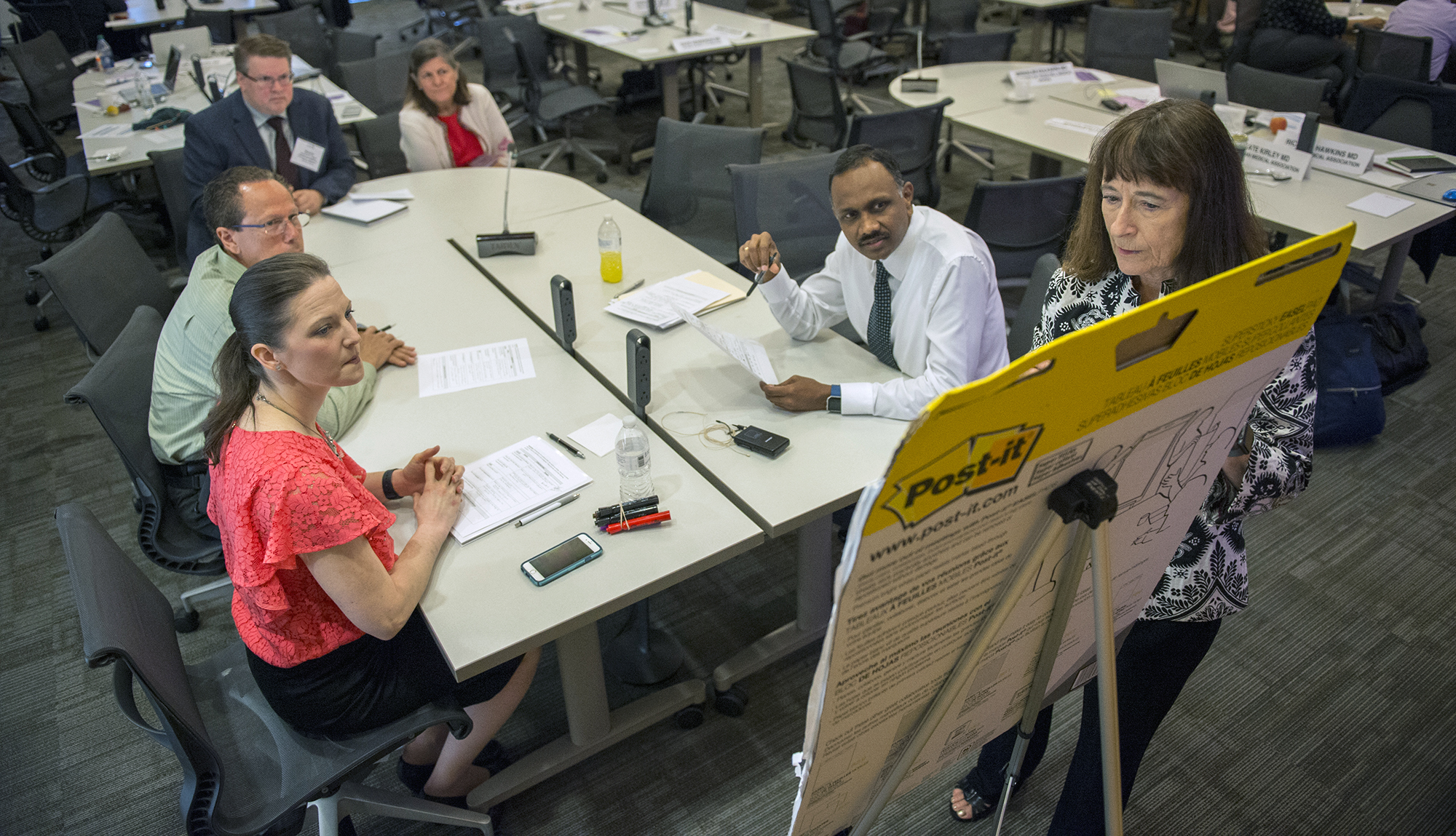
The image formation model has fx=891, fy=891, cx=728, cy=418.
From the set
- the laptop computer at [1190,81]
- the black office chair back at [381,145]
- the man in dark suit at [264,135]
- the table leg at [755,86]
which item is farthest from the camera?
the table leg at [755,86]

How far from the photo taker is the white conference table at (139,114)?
4332 mm

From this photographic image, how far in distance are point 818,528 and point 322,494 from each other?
1264 millimetres

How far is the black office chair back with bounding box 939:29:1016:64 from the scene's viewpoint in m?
5.60

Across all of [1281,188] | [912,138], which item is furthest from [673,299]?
[1281,188]

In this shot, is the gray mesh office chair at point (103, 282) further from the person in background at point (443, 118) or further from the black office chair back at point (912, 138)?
the black office chair back at point (912, 138)

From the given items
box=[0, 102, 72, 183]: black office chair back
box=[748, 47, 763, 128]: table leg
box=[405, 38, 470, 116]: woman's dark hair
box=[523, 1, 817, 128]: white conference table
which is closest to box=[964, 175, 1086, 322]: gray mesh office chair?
box=[405, 38, 470, 116]: woman's dark hair

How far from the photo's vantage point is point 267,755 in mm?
1800

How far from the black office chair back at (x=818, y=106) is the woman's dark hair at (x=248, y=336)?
3865 millimetres

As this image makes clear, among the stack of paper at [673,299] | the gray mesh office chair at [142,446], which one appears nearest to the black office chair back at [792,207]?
the stack of paper at [673,299]

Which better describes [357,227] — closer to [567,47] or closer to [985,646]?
[985,646]

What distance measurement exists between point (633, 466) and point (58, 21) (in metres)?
8.22

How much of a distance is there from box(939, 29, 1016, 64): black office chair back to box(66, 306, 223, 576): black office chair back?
4.79 metres

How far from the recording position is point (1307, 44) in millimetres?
5754

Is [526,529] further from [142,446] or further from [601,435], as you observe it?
[142,446]
